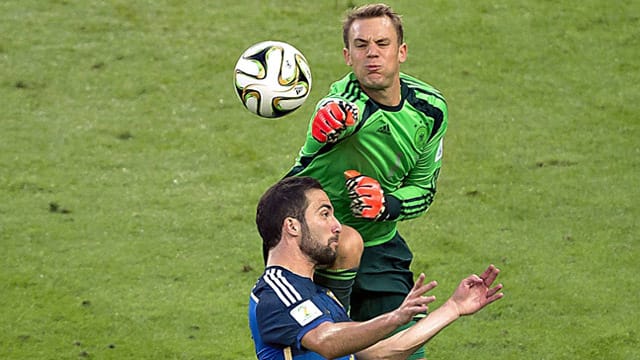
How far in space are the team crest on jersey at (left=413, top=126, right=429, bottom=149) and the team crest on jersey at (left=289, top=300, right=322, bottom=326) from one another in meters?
1.65

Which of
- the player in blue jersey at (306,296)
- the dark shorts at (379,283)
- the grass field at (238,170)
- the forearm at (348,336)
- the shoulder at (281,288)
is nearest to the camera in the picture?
the forearm at (348,336)

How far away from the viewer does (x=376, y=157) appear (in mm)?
7156

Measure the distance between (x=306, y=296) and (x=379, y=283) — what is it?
1.39m

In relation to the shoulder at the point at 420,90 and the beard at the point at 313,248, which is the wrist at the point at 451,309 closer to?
the beard at the point at 313,248

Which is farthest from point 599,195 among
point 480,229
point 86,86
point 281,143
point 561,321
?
point 86,86

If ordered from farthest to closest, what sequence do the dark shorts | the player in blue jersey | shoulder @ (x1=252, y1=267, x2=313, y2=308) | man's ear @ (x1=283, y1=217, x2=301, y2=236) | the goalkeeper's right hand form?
the dark shorts < the goalkeeper's right hand < man's ear @ (x1=283, y1=217, x2=301, y2=236) < shoulder @ (x1=252, y1=267, x2=313, y2=308) < the player in blue jersey

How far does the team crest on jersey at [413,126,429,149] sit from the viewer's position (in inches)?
285

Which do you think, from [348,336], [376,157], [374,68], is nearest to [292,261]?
[348,336]

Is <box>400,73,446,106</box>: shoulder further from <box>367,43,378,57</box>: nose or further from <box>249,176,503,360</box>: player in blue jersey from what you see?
<box>249,176,503,360</box>: player in blue jersey

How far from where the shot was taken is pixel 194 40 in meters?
14.6

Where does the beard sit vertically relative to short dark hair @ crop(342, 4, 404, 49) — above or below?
below

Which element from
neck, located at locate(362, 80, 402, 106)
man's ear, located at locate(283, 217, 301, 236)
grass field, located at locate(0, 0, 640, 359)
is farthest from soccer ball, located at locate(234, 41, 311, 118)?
grass field, located at locate(0, 0, 640, 359)

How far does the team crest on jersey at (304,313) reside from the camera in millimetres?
5914

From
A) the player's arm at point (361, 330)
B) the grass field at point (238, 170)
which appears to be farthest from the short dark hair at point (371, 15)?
the grass field at point (238, 170)
